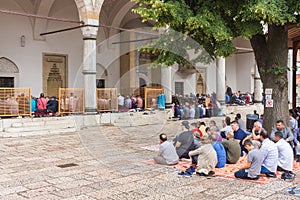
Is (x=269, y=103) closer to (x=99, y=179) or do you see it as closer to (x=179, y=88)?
(x=99, y=179)

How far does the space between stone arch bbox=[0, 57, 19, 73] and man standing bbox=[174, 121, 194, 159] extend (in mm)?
11545

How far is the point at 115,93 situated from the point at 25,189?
10731 millimetres

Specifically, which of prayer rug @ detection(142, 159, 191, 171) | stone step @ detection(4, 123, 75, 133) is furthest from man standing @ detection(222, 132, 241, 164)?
stone step @ detection(4, 123, 75, 133)

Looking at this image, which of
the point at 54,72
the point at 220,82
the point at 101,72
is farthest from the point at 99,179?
the point at 220,82

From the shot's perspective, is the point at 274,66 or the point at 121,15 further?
the point at 121,15

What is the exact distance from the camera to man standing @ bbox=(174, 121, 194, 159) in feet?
26.3

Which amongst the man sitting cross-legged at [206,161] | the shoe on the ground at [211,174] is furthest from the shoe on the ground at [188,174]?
the shoe on the ground at [211,174]

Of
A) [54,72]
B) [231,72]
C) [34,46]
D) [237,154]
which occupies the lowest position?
[237,154]

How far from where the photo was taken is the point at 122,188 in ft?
19.5

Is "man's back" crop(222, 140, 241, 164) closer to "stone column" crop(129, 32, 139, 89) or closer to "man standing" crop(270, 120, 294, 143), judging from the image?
"man standing" crop(270, 120, 294, 143)

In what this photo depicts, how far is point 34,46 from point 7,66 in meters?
1.69

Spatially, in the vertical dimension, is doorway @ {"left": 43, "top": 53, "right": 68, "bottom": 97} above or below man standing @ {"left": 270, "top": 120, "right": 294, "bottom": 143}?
above

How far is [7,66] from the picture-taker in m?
17.0

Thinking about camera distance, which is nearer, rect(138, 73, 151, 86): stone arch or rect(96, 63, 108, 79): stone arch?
rect(96, 63, 108, 79): stone arch
